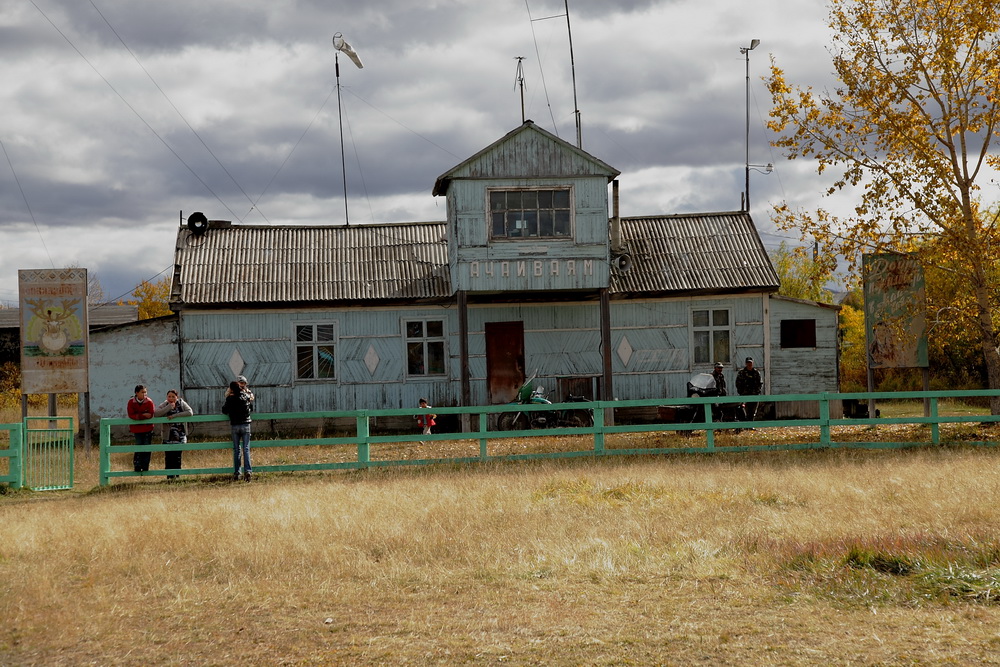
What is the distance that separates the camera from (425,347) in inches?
1034

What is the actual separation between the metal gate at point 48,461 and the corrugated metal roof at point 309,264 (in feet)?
27.7

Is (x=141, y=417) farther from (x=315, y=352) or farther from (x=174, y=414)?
(x=315, y=352)

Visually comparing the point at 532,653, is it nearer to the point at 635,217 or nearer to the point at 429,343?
the point at 429,343

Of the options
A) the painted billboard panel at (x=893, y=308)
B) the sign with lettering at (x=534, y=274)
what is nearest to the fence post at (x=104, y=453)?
the sign with lettering at (x=534, y=274)

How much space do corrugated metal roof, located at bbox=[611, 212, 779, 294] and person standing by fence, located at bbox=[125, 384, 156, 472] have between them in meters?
12.3

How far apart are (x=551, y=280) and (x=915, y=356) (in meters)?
8.12

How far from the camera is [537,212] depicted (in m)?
24.2

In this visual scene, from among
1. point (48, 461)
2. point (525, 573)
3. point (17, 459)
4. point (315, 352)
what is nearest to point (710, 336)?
point (315, 352)

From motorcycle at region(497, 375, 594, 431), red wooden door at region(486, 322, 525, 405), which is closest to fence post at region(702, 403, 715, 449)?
motorcycle at region(497, 375, 594, 431)

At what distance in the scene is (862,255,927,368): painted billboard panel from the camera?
21734mm

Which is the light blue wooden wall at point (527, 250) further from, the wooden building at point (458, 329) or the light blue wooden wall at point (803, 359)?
the light blue wooden wall at point (803, 359)

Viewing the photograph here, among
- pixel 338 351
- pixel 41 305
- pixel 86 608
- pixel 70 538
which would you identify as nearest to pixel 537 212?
pixel 338 351

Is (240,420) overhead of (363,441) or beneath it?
overhead

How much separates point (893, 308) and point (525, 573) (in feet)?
50.6
